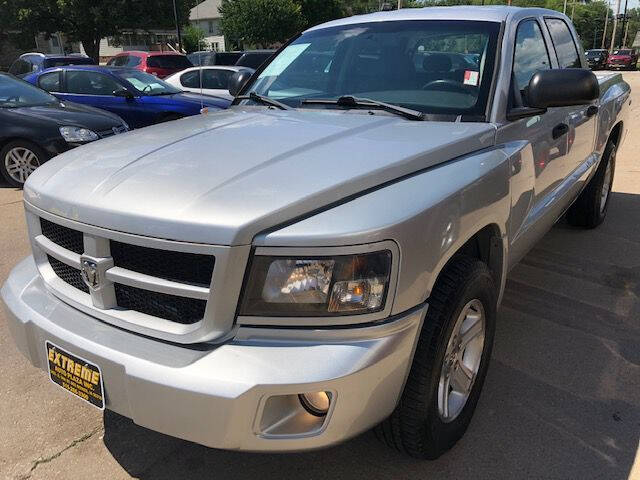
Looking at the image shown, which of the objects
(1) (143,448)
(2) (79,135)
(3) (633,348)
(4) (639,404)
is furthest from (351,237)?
(2) (79,135)

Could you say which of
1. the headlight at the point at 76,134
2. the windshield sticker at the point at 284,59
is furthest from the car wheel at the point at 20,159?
the windshield sticker at the point at 284,59

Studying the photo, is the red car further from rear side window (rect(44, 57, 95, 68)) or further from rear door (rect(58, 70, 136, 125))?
rear door (rect(58, 70, 136, 125))

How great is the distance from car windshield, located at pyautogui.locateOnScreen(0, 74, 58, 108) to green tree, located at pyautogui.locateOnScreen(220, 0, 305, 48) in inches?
1266

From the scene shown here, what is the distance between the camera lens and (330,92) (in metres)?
3.18

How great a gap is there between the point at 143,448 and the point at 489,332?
1574mm

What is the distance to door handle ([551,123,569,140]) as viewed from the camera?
11.1 feet

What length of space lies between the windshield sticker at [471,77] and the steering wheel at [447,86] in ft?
0.07

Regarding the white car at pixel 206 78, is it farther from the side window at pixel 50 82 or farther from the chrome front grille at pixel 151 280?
the chrome front grille at pixel 151 280

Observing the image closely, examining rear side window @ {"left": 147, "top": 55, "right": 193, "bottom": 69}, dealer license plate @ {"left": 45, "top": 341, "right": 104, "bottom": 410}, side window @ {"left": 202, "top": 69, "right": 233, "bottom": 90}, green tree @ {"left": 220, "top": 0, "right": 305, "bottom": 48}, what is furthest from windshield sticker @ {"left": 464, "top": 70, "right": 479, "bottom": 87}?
green tree @ {"left": 220, "top": 0, "right": 305, "bottom": 48}

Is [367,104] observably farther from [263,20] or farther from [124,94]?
[263,20]

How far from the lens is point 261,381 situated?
1.69 meters

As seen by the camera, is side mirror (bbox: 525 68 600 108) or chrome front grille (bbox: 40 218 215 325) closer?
chrome front grille (bbox: 40 218 215 325)

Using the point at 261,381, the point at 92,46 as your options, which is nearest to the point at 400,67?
the point at 261,381

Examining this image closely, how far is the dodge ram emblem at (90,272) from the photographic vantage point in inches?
78.7
